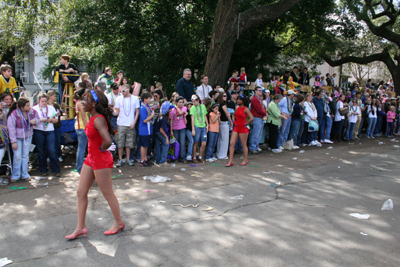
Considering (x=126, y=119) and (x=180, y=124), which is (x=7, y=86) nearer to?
(x=126, y=119)

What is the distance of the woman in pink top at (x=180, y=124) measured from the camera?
348 inches

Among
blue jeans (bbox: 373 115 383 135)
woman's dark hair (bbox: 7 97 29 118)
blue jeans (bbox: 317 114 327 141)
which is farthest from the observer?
blue jeans (bbox: 373 115 383 135)

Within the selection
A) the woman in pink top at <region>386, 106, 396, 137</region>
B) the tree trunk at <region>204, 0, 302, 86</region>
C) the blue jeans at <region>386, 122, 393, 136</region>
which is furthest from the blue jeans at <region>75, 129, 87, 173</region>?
the blue jeans at <region>386, 122, 393, 136</region>

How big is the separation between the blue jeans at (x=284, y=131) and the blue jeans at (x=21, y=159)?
25.6 ft

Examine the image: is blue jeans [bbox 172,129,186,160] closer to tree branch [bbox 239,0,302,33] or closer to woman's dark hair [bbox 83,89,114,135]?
woman's dark hair [bbox 83,89,114,135]

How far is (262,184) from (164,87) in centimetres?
901

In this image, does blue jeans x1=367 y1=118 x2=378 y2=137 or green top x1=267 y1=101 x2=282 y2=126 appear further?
blue jeans x1=367 y1=118 x2=378 y2=137

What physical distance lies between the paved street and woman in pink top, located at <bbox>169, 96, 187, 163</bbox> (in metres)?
1.00

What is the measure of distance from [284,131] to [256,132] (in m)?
1.44

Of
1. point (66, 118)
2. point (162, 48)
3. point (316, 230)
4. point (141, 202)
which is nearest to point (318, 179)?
point (316, 230)

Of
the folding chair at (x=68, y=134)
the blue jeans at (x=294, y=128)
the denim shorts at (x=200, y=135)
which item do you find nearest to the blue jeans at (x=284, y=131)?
the blue jeans at (x=294, y=128)

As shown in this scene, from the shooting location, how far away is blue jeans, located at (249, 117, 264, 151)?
10633mm

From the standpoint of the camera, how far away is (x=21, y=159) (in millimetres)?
6961

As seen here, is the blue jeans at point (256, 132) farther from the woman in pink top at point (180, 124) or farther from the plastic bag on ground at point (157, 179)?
the plastic bag on ground at point (157, 179)
